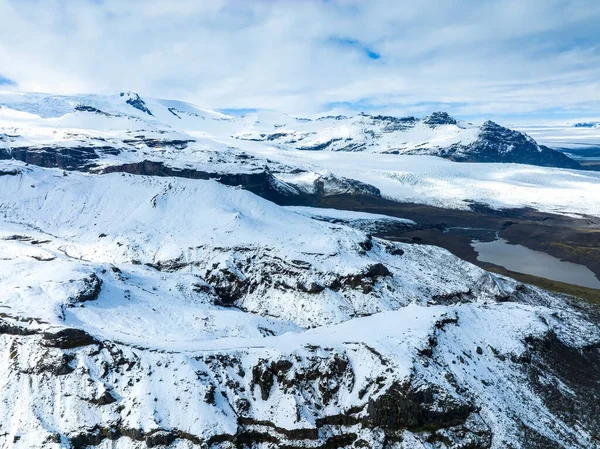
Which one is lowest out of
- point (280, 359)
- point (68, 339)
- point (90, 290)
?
point (280, 359)

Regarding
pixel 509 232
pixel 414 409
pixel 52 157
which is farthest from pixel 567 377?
pixel 52 157

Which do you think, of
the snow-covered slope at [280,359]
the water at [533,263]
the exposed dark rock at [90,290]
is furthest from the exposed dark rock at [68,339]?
the water at [533,263]

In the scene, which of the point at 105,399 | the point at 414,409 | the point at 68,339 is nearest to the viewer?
the point at 414,409

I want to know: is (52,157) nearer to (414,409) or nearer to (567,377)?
(414,409)

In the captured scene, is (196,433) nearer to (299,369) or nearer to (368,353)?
(299,369)

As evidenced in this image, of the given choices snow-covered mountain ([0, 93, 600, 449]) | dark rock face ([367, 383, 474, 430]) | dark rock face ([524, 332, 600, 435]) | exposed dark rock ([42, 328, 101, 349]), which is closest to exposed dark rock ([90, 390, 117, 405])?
snow-covered mountain ([0, 93, 600, 449])

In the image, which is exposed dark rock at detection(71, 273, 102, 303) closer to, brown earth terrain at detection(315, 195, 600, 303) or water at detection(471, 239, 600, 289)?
brown earth terrain at detection(315, 195, 600, 303)

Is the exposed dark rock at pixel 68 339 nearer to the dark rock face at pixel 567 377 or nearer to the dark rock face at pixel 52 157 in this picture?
the dark rock face at pixel 567 377
